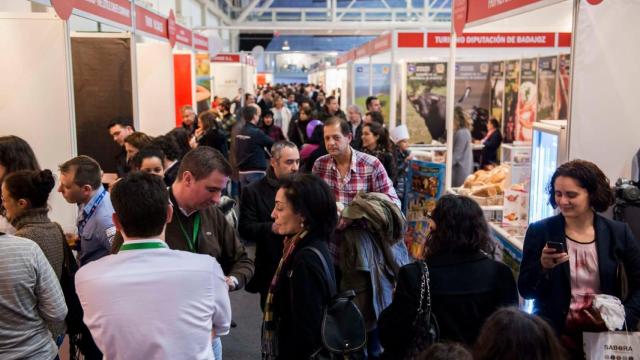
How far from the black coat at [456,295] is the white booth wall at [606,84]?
4.39 feet

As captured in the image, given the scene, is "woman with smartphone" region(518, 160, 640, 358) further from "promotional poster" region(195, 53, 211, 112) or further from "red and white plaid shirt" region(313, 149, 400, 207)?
"promotional poster" region(195, 53, 211, 112)

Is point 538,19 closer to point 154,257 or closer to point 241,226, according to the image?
point 241,226

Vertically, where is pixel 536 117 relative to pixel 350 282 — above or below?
above

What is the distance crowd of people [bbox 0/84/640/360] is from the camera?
4.95 feet

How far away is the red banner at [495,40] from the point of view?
772cm

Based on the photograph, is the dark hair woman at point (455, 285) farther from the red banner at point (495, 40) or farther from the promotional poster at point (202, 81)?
the promotional poster at point (202, 81)

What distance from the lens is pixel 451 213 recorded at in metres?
2.20

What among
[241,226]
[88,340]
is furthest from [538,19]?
[88,340]

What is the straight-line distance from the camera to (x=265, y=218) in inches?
127

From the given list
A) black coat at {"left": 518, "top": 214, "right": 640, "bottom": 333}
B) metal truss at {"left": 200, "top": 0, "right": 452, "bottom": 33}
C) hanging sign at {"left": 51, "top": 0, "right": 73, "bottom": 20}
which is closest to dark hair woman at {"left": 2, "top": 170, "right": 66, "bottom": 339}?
hanging sign at {"left": 51, "top": 0, "right": 73, "bottom": 20}

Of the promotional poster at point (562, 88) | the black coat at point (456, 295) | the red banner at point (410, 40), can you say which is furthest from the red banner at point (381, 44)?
the black coat at point (456, 295)

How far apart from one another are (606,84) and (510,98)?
6.46 metres

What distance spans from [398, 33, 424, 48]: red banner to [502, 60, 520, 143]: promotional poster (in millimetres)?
2000

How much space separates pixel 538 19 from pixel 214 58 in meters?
7.76
